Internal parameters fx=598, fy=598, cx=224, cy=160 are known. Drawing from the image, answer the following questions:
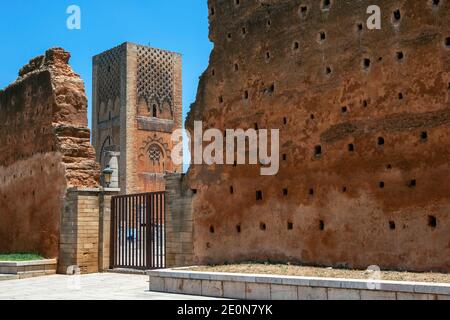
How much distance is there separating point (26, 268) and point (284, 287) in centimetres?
782

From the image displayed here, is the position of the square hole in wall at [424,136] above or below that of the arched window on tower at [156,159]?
below

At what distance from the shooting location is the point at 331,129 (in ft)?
33.1

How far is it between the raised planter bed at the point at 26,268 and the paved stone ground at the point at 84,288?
408 millimetres

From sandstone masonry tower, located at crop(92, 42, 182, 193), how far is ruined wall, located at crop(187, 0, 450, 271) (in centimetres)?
2626

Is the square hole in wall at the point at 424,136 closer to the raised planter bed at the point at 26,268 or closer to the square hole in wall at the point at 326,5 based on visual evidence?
the square hole in wall at the point at 326,5

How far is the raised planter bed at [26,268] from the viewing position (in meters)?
13.6

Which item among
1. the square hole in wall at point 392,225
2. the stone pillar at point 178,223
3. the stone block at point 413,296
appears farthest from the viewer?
the stone pillar at point 178,223

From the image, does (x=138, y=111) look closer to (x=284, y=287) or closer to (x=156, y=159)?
(x=156, y=159)

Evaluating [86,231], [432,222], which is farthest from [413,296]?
[86,231]

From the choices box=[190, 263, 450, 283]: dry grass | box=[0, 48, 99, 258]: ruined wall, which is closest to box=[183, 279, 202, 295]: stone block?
box=[190, 263, 450, 283]: dry grass

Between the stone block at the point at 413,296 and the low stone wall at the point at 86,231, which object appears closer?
the stone block at the point at 413,296

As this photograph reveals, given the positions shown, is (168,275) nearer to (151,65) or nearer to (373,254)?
(373,254)

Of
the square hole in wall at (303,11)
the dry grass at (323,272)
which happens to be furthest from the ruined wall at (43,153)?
the square hole in wall at (303,11)
